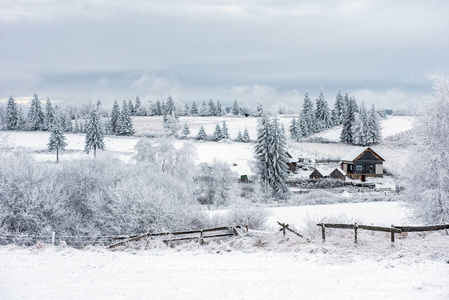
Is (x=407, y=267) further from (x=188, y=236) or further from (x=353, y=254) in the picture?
(x=188, y=236)

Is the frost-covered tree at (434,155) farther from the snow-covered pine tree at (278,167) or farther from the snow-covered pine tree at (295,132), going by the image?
the snow-covered pine tree at (295,132)

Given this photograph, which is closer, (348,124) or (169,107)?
(348,124)

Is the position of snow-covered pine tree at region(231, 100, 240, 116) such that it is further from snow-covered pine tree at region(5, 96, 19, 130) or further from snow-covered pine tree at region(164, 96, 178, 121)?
snow-covered pine tree at region(5, 96, 19, 130)

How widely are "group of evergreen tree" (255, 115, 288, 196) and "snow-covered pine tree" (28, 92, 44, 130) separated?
7469cm

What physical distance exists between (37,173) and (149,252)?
13.3 metres

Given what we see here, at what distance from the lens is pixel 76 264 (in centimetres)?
1512

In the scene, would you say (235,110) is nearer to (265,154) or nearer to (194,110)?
(194,110)

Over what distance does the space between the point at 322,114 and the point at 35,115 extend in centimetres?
8403

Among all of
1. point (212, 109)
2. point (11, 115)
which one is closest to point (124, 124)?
point (11, 115)

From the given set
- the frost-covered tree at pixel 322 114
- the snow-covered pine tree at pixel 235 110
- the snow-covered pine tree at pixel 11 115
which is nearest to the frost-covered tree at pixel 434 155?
the frost-covered tree at pixel 322 114

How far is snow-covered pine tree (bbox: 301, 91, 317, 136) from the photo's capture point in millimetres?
99750

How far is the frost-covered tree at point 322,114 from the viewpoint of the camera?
342 ft

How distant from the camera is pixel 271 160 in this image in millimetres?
48344

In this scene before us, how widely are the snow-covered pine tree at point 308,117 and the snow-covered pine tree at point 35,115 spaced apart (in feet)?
245
